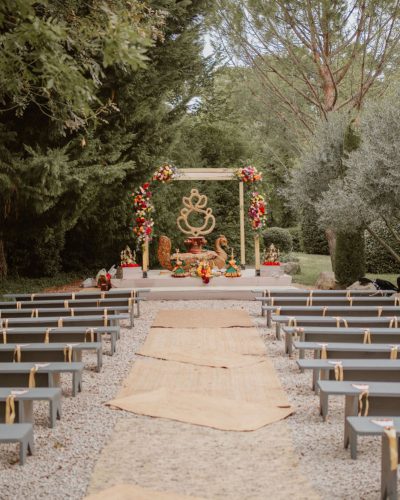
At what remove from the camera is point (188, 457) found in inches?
175

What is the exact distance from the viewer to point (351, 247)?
16.1 m

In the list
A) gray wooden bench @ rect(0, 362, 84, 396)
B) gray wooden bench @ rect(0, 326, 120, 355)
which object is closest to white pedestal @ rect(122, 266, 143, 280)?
gray wooden bench @ rect(0, 326, 120, 355)

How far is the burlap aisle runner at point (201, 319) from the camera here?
34.5ft

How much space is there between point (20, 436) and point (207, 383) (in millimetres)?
2931

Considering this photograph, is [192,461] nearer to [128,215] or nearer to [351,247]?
[351,247]

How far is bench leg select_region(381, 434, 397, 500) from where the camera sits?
11.6 ft

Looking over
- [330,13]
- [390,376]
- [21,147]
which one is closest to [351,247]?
[330,13]

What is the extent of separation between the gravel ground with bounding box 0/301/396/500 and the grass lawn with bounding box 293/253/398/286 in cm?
1322

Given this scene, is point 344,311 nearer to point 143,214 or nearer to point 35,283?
point 143,214

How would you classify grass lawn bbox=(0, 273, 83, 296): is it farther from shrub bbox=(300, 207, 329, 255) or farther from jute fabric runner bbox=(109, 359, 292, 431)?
shrub bbox=(300, 207, 329, 255)

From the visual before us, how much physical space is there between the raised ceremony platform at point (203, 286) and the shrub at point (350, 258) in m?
1.79

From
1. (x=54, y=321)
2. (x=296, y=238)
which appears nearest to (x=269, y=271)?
(x=54, y=321)

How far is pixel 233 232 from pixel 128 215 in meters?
5.95

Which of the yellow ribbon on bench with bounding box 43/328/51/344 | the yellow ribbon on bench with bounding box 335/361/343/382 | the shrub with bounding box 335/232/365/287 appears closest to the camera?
the yellow ribbon on bench with bounding box 335/361/343/382
